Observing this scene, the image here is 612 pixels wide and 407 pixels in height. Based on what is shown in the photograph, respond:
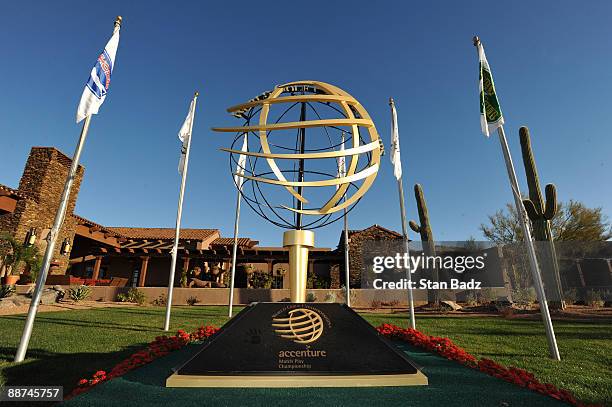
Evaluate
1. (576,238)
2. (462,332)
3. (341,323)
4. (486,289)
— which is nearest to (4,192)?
(341,323)

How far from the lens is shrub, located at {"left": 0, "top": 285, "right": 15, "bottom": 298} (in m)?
16.4

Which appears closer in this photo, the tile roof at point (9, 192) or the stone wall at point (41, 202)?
the tile roof at point (9, 192)

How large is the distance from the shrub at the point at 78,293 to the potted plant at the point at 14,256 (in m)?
2.48

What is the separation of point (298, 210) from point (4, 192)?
2315 centimetres

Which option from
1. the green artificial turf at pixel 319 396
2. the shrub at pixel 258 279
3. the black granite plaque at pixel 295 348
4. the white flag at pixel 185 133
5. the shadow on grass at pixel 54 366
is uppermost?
the white flag at pixel 185 133

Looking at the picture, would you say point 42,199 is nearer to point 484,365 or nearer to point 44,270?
point 44,270

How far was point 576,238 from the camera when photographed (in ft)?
97.9

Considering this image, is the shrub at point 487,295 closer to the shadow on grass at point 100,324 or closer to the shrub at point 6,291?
the shadow on grass at point 100,324

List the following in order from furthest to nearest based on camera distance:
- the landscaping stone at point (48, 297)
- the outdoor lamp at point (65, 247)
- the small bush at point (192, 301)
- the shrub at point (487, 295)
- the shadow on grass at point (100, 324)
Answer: the shrub at point (487, 295) → the outdoor lamp at point (65, 247) → the small bush at point (192, 301) → the landscaping stone at point (48, 297) → the shadow on grass at point (100, 324)

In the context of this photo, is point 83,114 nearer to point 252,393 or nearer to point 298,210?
point 298,210

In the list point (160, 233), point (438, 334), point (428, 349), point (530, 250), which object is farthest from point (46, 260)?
point (160, 233)

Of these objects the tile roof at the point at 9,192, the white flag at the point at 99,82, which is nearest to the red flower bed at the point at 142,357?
the white flag at the point at 99,82

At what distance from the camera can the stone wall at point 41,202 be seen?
67.7 feet

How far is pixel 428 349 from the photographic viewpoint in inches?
250
